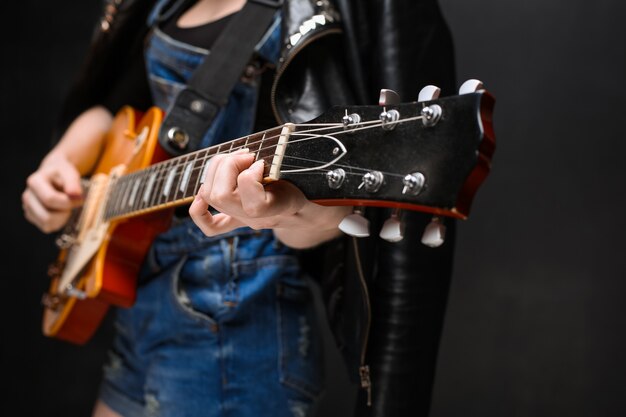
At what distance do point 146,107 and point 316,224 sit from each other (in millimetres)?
638

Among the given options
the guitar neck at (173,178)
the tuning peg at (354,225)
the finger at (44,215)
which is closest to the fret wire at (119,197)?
the guitar neck at (173,178)

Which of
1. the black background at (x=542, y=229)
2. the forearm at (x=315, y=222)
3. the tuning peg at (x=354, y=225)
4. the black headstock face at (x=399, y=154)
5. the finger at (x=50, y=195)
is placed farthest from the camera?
the finger at (x=50, y=195)

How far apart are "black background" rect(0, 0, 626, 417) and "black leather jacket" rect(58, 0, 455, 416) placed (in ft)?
0.96

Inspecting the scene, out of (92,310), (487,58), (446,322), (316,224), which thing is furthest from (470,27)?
(92,310)

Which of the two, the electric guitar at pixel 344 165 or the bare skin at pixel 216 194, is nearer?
the electric guitar at pixel 344 165

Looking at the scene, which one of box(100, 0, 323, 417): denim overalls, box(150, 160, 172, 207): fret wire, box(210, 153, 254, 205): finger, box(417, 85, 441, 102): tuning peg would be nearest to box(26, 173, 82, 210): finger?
box(100, 0, 323, 417): denim overalls

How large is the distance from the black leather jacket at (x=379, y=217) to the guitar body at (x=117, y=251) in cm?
26

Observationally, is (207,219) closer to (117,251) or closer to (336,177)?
(336,177)

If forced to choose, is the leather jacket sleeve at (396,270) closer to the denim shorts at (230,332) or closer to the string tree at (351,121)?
the denim shorts at (230,332)

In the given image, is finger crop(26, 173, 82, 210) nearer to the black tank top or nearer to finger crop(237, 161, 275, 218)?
the black tank top

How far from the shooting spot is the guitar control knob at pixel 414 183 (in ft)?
1.94

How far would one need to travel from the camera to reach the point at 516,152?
1.23 m

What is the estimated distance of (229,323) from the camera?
3.32 ft

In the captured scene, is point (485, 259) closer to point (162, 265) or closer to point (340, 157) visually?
point (162, 265)
